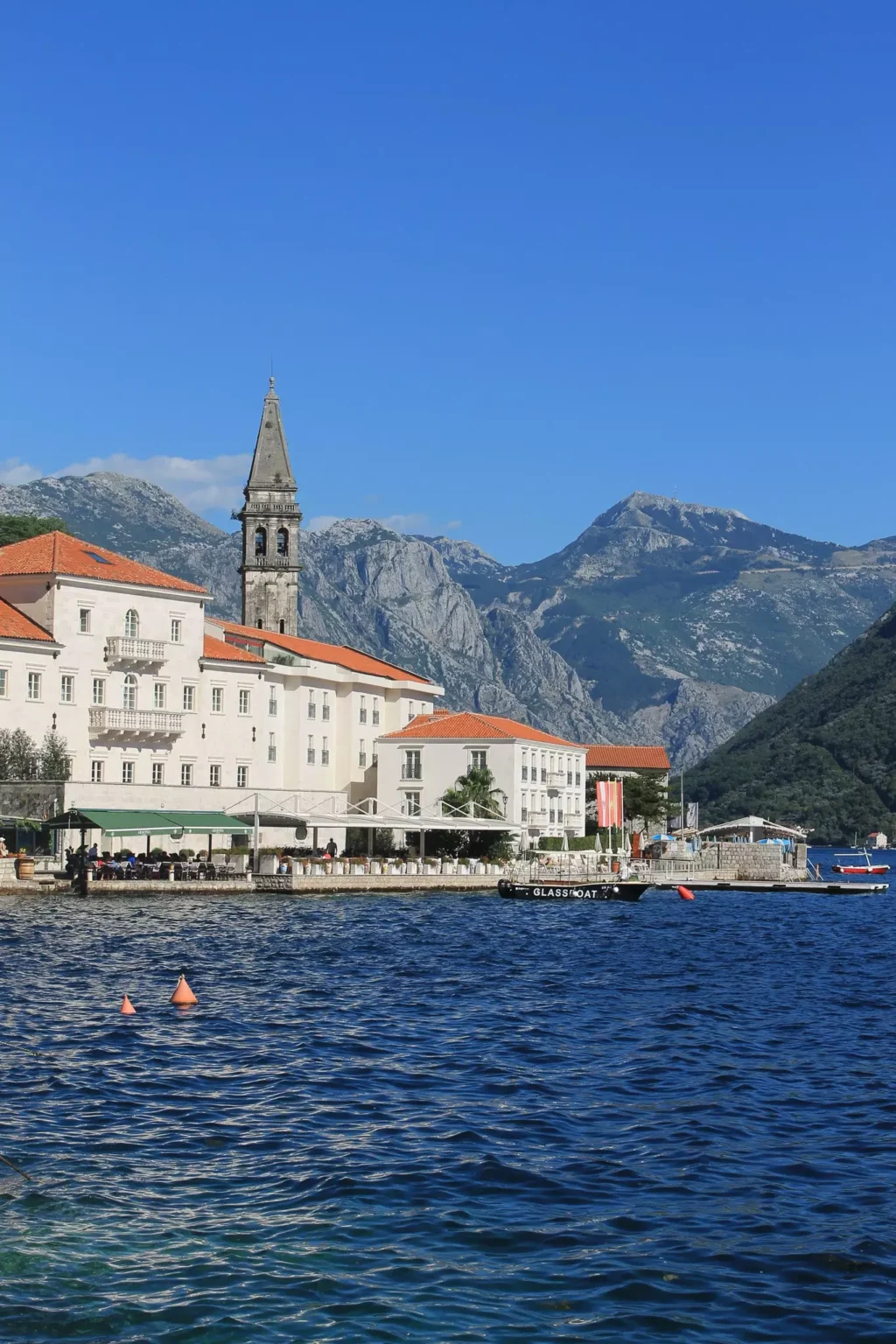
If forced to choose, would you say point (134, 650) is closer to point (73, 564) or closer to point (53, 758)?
point (73, 564)

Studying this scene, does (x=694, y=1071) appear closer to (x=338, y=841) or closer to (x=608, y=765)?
(x=338, y=841)

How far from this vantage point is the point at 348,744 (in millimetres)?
117562

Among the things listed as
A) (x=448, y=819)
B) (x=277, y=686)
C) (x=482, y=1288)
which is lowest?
(x=482, y=1288)

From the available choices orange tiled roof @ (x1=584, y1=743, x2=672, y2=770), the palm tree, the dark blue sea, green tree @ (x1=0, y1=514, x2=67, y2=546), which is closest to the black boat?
the palm tree

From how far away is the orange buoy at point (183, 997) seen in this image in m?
37.4

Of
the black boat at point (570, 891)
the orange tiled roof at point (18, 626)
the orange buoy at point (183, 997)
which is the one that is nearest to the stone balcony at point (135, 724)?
the orange tiled roof at point (18, 626)

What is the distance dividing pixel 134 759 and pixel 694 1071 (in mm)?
68974

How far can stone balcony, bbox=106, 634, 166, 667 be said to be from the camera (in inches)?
3703

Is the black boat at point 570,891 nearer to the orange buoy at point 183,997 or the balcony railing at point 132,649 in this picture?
the balcony railing at point 132,649

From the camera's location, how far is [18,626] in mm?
89625

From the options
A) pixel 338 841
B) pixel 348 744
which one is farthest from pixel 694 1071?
pixel 348 744

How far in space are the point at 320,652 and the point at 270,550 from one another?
23.3 meters

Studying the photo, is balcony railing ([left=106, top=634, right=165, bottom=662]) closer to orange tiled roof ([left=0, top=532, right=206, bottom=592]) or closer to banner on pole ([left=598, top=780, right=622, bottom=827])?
orange tiled roof ([left=0, top=532, right=206, bottom=592])

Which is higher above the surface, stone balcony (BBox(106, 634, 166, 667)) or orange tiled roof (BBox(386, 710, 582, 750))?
stone balcony (BBox(106, 634, 166, 667))
